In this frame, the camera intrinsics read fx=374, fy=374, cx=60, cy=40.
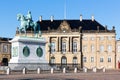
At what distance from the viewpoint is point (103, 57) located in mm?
82000

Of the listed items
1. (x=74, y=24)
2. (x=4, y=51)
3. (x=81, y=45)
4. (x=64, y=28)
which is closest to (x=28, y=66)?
(x=64, y=28)

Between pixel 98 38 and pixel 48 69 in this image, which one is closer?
pixel 48 69

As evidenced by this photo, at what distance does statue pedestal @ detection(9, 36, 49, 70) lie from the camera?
138ft

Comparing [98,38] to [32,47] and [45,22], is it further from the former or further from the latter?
[32,47]

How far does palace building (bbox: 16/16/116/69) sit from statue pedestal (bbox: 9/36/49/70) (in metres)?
37.1

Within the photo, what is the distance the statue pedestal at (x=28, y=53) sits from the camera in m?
42.2

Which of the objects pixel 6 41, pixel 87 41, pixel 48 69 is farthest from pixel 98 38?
pixel 48 69

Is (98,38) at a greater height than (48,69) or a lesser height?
greater

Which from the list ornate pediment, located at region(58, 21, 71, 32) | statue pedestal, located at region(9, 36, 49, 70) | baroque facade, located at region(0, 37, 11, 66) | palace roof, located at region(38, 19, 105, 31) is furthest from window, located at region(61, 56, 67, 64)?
statue pedestal, located at region(9, 36, 49, 70)

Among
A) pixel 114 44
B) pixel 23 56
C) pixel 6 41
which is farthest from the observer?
pixel 6 41

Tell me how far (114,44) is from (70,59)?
1012 centimetres

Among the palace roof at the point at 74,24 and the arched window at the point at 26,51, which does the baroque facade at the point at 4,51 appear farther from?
the arched window at the point at 26,51

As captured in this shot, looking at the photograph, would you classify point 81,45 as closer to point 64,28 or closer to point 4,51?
→ point 64,28

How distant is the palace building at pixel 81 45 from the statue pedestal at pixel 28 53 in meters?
37.1
